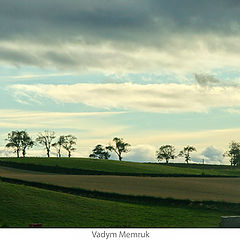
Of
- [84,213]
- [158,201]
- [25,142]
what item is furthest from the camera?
[25,142]

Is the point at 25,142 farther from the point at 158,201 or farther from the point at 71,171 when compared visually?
the point at 158,201

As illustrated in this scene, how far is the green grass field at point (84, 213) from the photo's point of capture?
1664 inches

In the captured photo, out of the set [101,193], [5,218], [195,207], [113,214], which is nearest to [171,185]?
[101,193]

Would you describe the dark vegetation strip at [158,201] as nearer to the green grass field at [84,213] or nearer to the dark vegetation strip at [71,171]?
the green grass field at [84,213]

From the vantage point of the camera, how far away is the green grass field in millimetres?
42253

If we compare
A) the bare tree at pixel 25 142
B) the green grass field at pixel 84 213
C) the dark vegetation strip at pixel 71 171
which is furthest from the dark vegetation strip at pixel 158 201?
the bare tree at pixel 25 142

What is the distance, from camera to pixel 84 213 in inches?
1875

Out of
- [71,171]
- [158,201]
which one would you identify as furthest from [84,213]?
[71,171]

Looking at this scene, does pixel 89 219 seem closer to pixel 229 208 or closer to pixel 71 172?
pixel 229 208

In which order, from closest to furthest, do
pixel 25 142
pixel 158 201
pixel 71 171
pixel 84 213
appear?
pixel 84 213
pixel 158 201
pixel 71 171
pixel 25 142

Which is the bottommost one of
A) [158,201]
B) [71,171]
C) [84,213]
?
[84,213]

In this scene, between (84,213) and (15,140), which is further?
(15,140)
